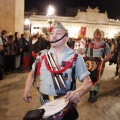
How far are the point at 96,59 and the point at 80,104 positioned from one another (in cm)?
128

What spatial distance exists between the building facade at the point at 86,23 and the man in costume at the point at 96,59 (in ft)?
173

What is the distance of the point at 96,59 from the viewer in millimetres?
6871

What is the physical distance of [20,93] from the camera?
7418 millimetres

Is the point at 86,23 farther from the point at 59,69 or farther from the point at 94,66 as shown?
the point at 59,69

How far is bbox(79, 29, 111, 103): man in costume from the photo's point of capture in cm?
685

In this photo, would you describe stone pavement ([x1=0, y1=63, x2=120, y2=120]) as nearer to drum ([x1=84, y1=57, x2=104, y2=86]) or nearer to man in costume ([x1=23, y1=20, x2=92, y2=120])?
drum ([x1=84, y1=57, x2=104, y2=86])

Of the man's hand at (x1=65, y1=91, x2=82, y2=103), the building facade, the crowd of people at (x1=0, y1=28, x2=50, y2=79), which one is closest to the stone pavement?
the crowd of people at (x1=0, y1=28, x2=50, y2=79)

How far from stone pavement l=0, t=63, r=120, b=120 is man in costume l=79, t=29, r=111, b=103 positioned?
423 mm

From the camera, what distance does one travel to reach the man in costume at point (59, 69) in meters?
3.00

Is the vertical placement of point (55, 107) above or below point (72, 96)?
below

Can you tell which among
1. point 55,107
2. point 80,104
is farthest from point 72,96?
point 80,104

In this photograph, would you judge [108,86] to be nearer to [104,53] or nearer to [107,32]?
[104,53]

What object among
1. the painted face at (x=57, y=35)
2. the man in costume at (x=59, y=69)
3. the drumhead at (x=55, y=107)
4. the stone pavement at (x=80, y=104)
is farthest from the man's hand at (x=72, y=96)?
the stone pavement at (x=80, y=104)

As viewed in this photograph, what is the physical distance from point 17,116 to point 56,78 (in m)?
2.82
